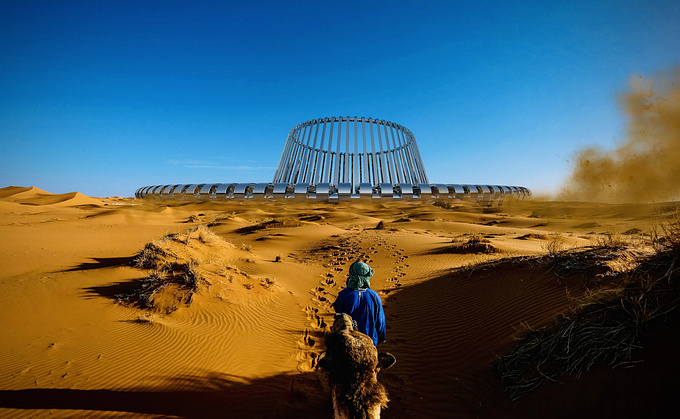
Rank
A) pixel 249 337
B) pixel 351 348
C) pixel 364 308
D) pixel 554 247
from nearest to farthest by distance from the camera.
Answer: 1. pixel 351 348
2. pixel 364 308
3. pixel 249 337
4. pixel 554 247

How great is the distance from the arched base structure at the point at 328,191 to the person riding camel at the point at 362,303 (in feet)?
84.8

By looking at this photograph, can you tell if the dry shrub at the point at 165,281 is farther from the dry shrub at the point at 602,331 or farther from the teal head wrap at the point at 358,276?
the dry shrub at the point at 602,331

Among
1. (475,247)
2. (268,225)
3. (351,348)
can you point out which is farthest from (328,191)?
(351,348)

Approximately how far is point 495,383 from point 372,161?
29.1 m

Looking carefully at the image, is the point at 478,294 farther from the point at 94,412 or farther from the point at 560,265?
the point at 94,412

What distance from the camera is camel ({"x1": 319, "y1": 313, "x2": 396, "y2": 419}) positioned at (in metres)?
1.69

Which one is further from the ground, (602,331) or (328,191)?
(328,191)

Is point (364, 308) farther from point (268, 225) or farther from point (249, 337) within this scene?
point (268, 225)

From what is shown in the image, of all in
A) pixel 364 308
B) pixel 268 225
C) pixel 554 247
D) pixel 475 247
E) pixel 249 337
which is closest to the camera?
pixel 364 308

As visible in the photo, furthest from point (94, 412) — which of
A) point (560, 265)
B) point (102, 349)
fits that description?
point (560, 265)

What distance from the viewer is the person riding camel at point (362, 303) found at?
297 centimetres

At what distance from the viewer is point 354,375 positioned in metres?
1.70

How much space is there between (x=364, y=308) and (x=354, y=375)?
131 centimetres

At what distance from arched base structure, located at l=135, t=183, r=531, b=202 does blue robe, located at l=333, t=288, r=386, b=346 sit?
25.9 meters
